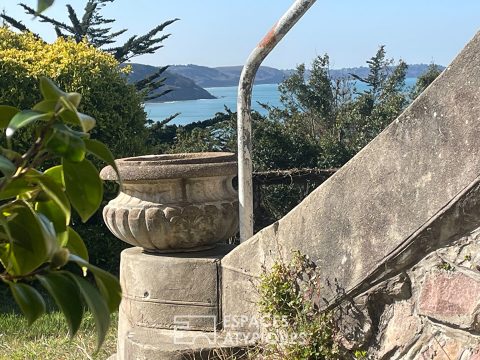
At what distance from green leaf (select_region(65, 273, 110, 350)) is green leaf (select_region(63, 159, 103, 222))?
0.45 ft

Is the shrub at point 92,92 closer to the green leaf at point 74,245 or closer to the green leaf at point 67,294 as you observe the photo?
the green leaf at point 74,245

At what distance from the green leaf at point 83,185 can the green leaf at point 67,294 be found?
0.13m

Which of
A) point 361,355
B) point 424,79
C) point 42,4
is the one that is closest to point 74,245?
point 42,4

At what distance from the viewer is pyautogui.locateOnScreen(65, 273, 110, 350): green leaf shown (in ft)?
2.99

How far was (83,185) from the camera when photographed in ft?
3.32

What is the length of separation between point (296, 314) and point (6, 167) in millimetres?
1879

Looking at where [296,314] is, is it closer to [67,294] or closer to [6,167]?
[67,294]

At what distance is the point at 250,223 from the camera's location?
302 centimetres

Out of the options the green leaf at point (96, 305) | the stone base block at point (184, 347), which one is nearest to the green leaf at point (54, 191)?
the green leaf at point (96, 305)

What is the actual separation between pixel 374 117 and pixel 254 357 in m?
5.48

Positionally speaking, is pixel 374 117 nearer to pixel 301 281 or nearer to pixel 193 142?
pixel 193 142

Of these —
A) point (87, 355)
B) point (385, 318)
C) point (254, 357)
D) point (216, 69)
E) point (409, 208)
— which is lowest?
point (87, 355)

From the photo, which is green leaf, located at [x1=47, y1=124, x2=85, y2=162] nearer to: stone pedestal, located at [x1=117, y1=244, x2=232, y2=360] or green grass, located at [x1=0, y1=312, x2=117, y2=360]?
stone pedestal, located at [x1=117, y1=244, x2=232, y2=360]

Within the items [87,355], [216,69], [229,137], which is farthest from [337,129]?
[216,69]
